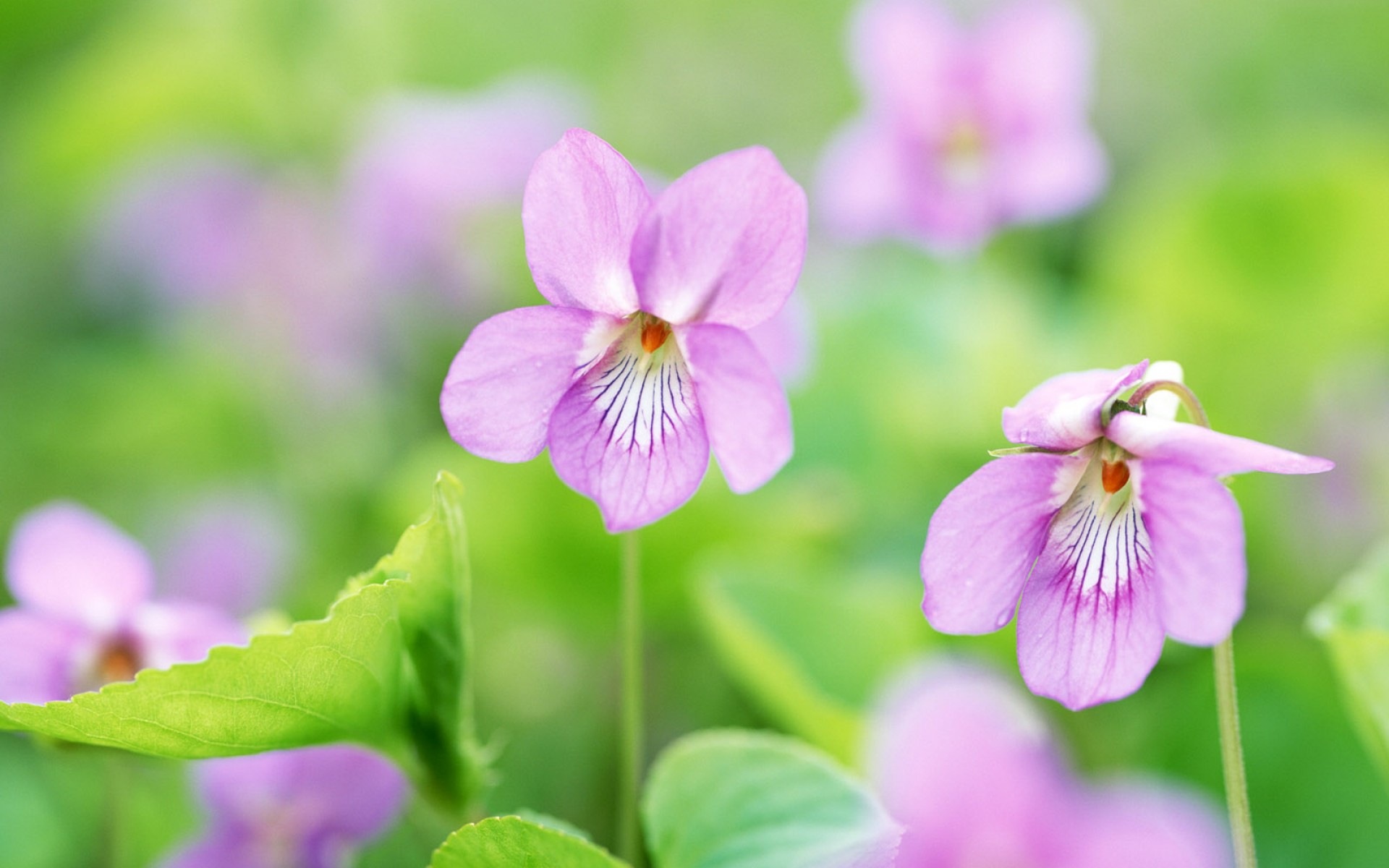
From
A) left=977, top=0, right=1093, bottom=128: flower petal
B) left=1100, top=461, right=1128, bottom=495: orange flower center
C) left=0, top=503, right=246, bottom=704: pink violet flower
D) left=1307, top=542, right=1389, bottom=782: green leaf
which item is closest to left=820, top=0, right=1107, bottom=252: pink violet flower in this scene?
left=977, top=0, right=1093, bottom=128: flower petal

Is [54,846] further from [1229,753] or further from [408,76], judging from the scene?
[408,76]

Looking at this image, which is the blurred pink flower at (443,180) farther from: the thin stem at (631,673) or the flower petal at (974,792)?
the flower petal at (974,792)

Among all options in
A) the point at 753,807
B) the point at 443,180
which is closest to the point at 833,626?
the point at 753,807

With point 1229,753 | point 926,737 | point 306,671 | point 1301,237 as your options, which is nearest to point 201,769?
point 306,671

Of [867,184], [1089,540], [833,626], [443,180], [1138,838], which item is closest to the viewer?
[1138,838]

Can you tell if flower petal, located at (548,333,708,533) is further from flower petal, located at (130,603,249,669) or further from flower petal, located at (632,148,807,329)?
flower petal, located at (130,603,249,669)

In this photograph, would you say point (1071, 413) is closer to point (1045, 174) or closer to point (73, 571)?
point (73, 571)
